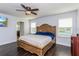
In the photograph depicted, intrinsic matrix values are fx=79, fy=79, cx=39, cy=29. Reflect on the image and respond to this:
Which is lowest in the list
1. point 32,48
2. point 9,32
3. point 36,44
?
point 32,48

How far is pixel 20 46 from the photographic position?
5.14 m

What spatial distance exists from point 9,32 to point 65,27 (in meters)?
4.55

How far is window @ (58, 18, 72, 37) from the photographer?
5761mm

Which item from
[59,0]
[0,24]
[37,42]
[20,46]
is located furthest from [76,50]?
[0,24]

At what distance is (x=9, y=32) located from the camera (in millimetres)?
6570

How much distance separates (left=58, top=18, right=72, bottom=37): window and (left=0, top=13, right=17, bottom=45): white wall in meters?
4.00

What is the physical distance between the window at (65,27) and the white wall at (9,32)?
13.1 ft

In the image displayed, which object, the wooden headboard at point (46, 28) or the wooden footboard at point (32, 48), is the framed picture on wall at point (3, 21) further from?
the wooden headboard at point (46, 28)

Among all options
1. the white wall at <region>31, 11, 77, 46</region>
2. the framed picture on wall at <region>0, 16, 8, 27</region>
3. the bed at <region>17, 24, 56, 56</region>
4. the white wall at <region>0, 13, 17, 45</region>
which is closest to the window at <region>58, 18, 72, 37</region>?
the white wall at <region>31, 11, 77, 46</region>

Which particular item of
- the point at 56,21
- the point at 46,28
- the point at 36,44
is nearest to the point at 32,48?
the point at 36,44

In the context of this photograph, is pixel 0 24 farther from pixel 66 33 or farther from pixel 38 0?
pixel 66 33

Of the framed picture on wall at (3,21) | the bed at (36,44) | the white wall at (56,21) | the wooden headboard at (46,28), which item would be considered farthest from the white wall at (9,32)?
the white wall at (56,21)

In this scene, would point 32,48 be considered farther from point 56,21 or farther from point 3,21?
point 56,21

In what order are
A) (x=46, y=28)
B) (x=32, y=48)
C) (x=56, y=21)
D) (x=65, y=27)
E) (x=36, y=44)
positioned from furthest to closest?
1. (x=46, y=28)
2. (x=56, y=21)
3. (x=65, y=27)
4. (x=32, y=48)
5. (x=36, y=44)
